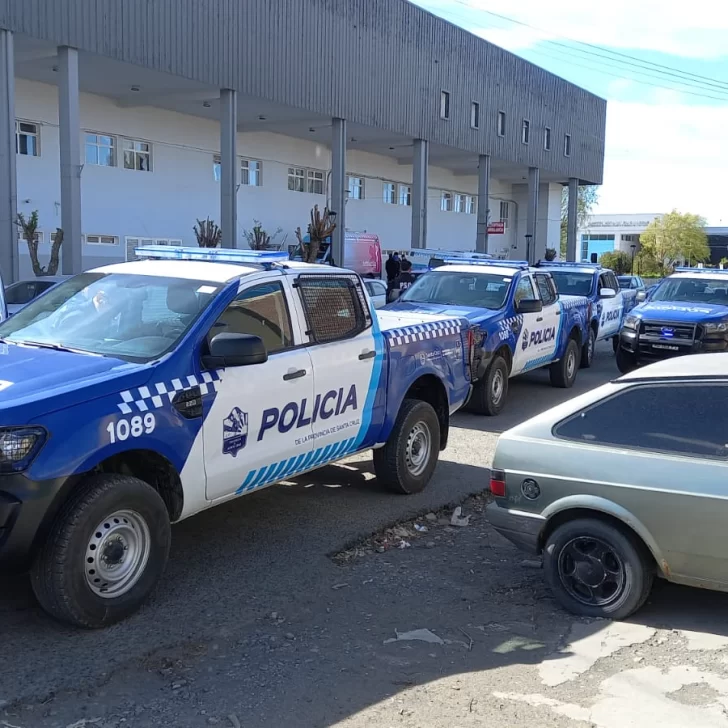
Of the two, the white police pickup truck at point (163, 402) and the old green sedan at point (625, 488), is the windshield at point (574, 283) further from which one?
the old green sedan at point (625, 488)

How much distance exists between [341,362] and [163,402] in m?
1.85

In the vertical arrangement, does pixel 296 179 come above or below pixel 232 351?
above

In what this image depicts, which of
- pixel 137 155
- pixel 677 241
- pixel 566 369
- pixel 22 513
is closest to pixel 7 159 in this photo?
pixel 137 155

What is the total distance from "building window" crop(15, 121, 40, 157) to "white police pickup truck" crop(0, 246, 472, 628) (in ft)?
62.6

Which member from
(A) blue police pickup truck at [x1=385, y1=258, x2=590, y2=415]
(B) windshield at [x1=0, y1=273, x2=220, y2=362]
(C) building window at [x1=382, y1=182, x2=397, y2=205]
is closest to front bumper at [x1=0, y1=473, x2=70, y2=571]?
(B) windshield at [x1=0, y1=273, x2=220, y2=362]

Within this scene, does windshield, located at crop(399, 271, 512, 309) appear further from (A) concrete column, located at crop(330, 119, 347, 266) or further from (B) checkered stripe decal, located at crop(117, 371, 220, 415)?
(A) concrete column, located at crop(330, 119, 347, 266)

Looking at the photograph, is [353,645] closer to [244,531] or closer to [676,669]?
[676,669]

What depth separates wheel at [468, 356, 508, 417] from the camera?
37.1 ft

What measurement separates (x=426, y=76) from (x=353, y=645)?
3089 cm

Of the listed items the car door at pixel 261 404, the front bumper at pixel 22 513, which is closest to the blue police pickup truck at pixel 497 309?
the car door at pixel 261 404

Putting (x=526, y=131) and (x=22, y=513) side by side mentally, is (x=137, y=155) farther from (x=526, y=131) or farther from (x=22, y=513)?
(x=22, y=513)

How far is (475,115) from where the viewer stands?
3669 centimetres

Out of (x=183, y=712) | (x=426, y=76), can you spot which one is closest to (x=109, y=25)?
(x=426, y=76)

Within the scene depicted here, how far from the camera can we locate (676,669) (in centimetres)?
430
